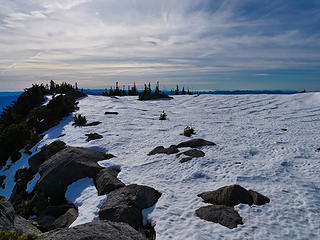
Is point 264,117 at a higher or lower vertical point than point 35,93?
Result: lower

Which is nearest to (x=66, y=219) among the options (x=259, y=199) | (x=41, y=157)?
(x=41, y=157)

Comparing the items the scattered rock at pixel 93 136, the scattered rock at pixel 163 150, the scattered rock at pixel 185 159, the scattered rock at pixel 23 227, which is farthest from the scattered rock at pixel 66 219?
the scattered rock at pixel 93 136

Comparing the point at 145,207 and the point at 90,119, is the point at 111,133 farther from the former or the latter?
the point at 145,207

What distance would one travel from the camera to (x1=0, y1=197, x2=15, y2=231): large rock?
4953 mm

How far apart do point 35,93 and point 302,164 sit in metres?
25.0

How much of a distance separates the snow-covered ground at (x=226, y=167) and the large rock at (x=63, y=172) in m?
0.79

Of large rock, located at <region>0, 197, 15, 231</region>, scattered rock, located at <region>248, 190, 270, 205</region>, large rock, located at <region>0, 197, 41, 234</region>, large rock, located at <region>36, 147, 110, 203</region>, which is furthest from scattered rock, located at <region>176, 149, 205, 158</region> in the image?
large rock, located at <region>0, 197, 15, 231</region>

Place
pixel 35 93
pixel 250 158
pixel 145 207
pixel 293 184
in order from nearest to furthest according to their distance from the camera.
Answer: pixel 145 207
pixel 293 184
pixel 250 158
pixel 35 93

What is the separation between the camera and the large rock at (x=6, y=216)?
495 centimetres

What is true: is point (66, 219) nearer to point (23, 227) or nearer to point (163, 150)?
point (23, 227)

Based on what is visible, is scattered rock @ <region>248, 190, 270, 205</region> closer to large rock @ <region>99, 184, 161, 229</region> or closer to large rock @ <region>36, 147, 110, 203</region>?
large rock @ <region>99, 184, 161, 229</region>

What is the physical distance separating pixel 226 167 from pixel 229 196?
2.21m

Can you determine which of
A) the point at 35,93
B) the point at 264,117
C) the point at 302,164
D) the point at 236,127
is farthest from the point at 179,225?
the point at 35,93

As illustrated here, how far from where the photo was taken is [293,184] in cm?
652
